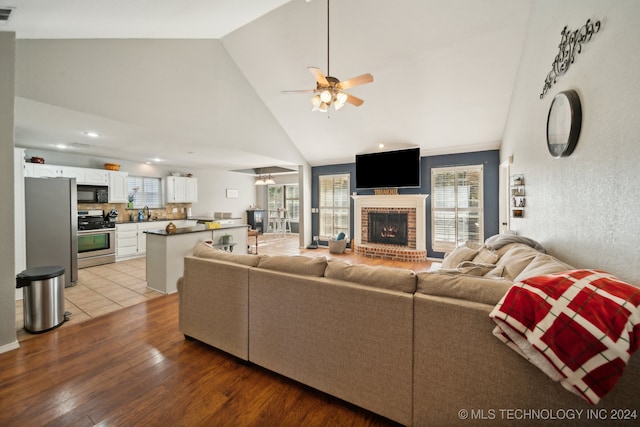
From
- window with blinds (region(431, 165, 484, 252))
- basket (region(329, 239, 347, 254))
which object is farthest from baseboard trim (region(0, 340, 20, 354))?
window with blinds (region(431, 165, 484, 252))

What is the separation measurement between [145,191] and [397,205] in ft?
21.9

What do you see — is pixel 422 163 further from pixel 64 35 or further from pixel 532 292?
pixel 64 35

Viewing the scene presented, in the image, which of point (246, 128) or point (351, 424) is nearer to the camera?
point (351, 424)

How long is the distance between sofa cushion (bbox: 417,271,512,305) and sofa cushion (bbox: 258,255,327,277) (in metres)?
0.65

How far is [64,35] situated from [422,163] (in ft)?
20.0

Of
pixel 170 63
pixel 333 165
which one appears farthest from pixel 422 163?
pixel 170 63

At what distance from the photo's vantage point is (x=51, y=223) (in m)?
3.66

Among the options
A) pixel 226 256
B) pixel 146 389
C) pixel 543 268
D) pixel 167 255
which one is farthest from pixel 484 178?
pixel 146 389

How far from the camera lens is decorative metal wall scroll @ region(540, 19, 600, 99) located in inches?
60.1

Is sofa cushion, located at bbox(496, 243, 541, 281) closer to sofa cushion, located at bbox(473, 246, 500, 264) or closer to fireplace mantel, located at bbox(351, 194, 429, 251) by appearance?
sofa cushion, located at bbox(473, 246, 500, 264)

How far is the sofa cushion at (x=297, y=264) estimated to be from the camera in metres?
→ 1.72

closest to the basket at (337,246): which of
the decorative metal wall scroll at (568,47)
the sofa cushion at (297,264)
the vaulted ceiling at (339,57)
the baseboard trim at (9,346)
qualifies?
the vaulted ceiling at (339,57)

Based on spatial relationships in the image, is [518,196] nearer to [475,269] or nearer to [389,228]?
[475,269]

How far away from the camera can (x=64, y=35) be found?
2.53 meters
